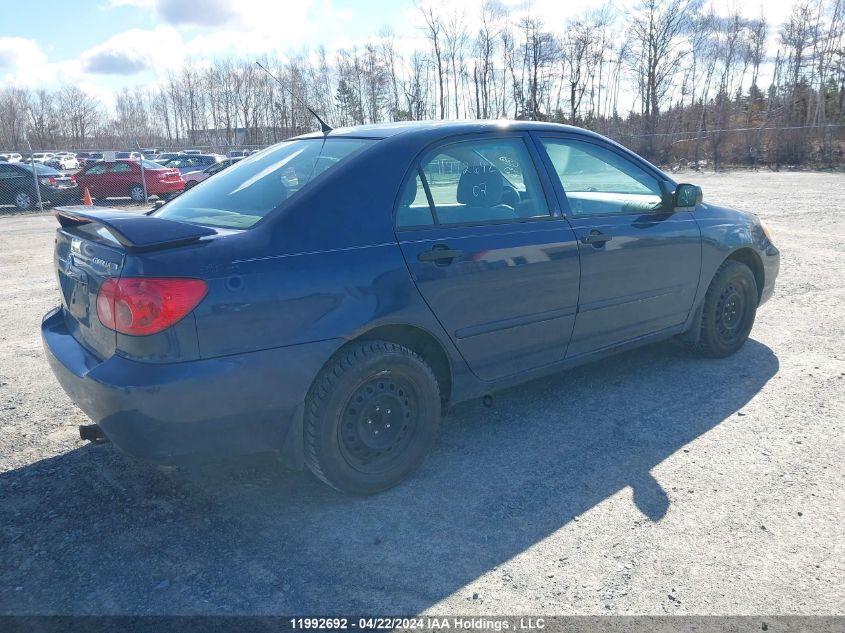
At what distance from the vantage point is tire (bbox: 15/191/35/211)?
19594 millimetres

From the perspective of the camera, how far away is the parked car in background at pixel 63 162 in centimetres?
4279

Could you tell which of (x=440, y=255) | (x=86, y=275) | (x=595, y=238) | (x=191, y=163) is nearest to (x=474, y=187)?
(x=440, y=255)

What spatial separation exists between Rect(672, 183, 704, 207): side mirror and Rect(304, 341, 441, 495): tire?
7.30ft

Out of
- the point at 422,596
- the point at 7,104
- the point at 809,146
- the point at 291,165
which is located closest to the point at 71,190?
the point at 291,165

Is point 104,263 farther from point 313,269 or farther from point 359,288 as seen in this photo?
point 359,288

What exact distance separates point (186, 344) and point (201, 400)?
229 mm

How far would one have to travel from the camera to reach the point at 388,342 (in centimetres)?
316

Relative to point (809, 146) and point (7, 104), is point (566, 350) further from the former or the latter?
point (7, 104)

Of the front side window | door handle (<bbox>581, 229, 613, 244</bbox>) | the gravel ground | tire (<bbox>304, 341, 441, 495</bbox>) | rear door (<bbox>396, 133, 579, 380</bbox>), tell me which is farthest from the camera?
the front side window

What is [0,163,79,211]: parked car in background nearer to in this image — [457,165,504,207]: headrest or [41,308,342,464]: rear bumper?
[457,165,504,207]: headrest

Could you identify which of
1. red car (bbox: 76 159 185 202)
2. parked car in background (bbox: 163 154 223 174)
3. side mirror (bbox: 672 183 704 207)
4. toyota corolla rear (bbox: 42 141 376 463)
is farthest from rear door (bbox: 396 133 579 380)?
parked car in background (bbox: 163 154 223 174)

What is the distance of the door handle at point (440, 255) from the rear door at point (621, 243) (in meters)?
0.93

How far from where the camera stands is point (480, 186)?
11.8ft

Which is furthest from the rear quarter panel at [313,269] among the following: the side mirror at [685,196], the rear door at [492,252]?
A: the side mirror at [685,196]
